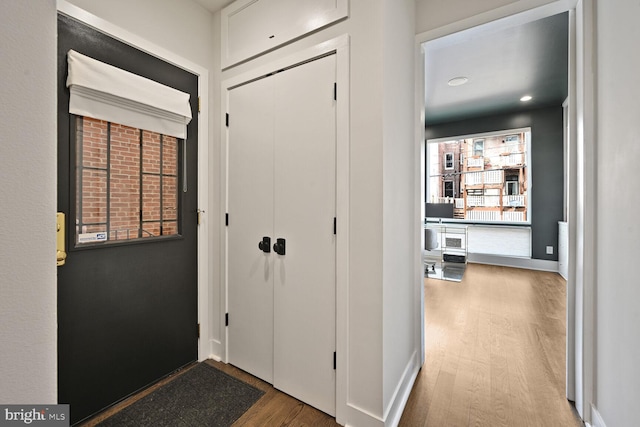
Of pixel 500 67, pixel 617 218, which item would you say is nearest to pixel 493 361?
pixel 617 218

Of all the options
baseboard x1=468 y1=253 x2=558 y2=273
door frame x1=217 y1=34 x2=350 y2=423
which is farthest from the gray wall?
door frame x1=217 y1=34 x2=350 y2=423

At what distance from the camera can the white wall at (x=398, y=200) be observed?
1465 mm

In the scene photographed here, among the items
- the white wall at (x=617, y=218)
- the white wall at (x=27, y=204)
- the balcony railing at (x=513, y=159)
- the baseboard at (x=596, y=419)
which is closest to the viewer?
the white wall at (x=27, y=204)

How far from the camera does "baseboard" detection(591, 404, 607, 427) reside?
1390 millimetres

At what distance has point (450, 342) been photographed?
8.09 feet

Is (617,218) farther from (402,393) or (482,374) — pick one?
(402,393)

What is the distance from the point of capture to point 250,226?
200 centimetres

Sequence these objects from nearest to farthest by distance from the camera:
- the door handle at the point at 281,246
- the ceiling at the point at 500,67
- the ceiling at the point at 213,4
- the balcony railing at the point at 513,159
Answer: the door handle at the point at 281,246 → the ceiling at the point at 213,4 → the ceiling at the point at 500,67 → the balcony railing at the point at 513,159

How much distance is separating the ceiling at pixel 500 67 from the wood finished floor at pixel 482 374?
246cm

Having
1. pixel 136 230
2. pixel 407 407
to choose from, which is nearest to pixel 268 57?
pixel 136 230

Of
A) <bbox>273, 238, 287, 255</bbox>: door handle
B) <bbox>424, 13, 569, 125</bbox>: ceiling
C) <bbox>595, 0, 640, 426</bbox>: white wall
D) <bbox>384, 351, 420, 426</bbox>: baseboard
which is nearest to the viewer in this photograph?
<bbox>595, 0, 640, 426</bbox>: white wall

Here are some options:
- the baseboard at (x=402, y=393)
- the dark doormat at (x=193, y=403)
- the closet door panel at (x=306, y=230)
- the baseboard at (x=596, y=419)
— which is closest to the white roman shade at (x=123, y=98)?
the closet door panel at (x=306, y=230)

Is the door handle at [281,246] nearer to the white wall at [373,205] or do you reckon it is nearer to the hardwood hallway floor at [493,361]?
the white wall at [373,205]

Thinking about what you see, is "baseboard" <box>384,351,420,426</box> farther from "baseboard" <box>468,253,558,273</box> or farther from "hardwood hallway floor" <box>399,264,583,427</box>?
"baseboard" <box>468,253,558,273</box>
